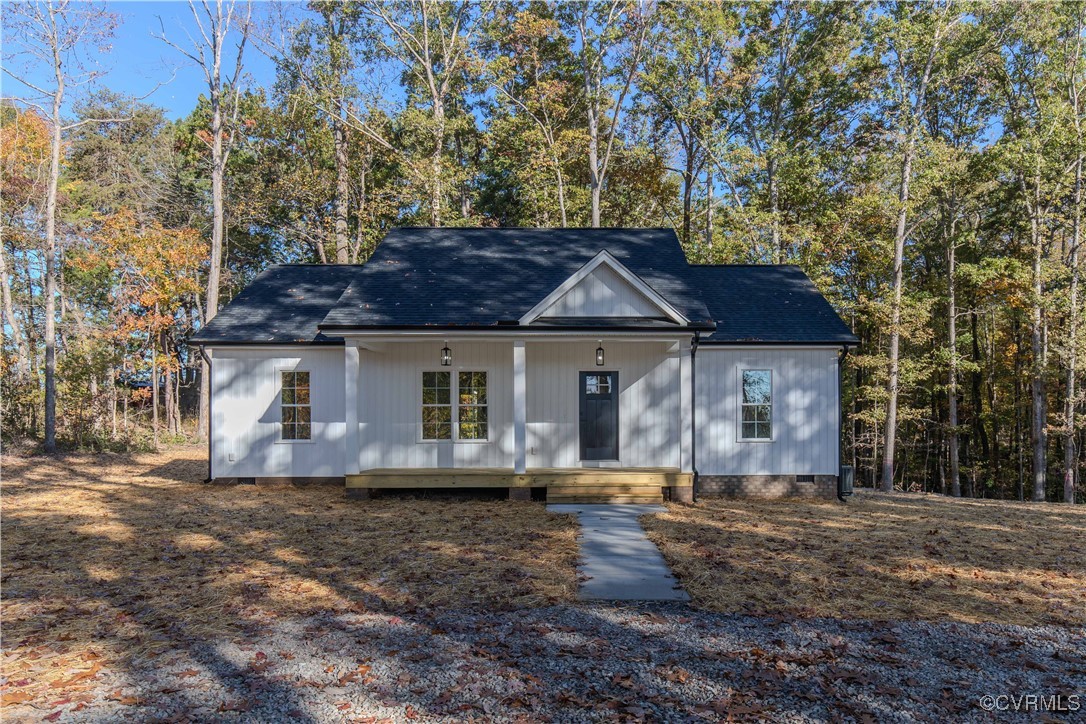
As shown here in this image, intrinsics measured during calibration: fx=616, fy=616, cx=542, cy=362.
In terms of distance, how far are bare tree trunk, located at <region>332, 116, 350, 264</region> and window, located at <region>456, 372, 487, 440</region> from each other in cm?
1325

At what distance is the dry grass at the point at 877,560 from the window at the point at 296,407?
730 centimetres

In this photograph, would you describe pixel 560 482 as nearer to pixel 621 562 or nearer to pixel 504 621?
pixel 621 562

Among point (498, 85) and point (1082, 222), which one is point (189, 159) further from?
point (1082, 222)

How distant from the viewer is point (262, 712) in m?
3.80

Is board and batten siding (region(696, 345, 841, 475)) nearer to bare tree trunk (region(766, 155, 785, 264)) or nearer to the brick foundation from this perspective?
the brick foundation

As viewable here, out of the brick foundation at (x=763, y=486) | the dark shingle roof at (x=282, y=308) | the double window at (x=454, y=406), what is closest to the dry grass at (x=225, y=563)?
the double window at (x=454, y=406)

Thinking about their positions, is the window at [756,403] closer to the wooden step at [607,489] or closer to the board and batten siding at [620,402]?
the board and batten siding at [620,402]

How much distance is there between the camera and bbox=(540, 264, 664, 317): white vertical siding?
1120 cm

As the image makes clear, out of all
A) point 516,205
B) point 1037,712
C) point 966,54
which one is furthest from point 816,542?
point 516,205

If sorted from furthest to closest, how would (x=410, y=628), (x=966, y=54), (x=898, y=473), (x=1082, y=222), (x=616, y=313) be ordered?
(x=898, y=473) → (x=966, y=54) → (x=1082, y=222) → (x=616, y=313) → (x=410, y=628)

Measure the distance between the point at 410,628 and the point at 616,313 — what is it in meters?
7.28

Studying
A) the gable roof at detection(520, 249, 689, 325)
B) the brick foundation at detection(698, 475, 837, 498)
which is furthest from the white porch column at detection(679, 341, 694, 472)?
the brick foundation at detection(698, 475, 837, 498)

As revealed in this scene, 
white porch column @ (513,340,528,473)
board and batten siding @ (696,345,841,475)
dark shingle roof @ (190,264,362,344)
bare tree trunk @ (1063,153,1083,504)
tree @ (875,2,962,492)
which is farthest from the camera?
tree @ (875,2,962,492)

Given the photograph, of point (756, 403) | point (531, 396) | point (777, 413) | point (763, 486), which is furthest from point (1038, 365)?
point (531, 396)
